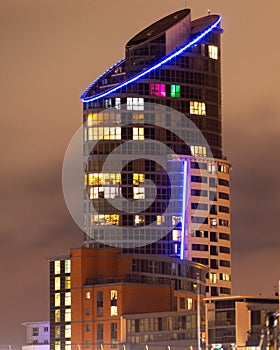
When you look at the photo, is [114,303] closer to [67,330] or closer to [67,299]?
[67,299]

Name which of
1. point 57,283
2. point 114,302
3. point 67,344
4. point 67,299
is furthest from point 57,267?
point 114,302

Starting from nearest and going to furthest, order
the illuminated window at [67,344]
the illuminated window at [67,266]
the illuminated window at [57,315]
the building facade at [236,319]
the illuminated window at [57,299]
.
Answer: the building facade at [236,319] < the illuminated window at [67,266] < the illuminated window at [67,344] < the illuminated window at [57,299] < the illuminated window at [57,315]

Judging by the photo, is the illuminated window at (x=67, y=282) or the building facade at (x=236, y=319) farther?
the illuminated window at (x=67, y=282)

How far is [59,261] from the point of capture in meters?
195

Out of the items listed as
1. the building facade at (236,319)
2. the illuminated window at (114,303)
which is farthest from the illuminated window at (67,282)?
the building facade at (236,319)

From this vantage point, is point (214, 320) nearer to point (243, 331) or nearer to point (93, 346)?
point (243, 331)

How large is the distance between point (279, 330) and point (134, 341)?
116 metres

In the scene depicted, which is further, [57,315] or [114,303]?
[57,315]

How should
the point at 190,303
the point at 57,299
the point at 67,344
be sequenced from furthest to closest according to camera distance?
1. the point at 57,299
2. the point at 190,303
3. the point at 67,344

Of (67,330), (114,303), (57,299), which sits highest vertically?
(57,299)

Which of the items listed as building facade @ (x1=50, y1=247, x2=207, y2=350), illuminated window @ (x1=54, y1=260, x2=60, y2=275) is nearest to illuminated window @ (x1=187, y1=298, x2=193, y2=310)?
building facade @ (x1=50, y1=247, x2=207, y2=350)

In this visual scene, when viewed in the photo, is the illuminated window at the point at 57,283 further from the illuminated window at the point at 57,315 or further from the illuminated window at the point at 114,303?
the illuminated window at the point at 114,303

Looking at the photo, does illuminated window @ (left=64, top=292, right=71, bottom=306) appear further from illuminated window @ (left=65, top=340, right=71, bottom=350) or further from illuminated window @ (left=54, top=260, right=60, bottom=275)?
illuminated window @ (left=65, top=340, right=71, bottom=350)

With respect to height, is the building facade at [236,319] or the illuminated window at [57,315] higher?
the illuminated window at [57,315]
